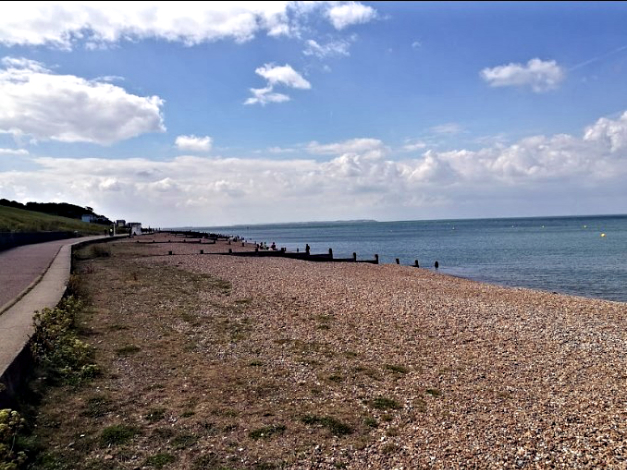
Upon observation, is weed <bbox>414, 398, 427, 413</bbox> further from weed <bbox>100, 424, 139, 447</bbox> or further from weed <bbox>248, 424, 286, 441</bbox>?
weed <bbox>100, 424, 139, 447</bbox>

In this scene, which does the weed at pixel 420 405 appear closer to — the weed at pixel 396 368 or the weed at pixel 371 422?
the weed at pixel 371 422

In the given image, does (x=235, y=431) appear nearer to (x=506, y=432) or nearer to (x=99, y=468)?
(x=99, y=468)

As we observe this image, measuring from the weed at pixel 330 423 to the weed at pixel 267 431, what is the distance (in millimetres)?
453

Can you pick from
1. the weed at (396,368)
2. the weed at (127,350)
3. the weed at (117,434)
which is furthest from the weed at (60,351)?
the weed at (396,368)

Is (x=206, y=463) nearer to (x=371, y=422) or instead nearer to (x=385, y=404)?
(x=371, y=422)

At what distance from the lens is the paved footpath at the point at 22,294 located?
9008 millimetres

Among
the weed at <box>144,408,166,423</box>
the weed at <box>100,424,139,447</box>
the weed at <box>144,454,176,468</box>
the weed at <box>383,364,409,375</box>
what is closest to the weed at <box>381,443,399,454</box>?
the weed at <box>144,454,176,468</box>

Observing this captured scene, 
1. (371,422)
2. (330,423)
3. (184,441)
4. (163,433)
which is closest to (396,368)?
(371,422)

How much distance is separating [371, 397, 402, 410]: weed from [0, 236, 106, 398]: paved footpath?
6188mm

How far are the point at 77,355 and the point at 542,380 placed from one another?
9.93 m

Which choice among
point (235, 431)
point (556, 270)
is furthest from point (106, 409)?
point (556, 270)

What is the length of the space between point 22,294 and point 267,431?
1180cm

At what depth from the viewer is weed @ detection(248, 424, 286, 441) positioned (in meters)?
7.21

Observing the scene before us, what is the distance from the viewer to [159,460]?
21.2ft
